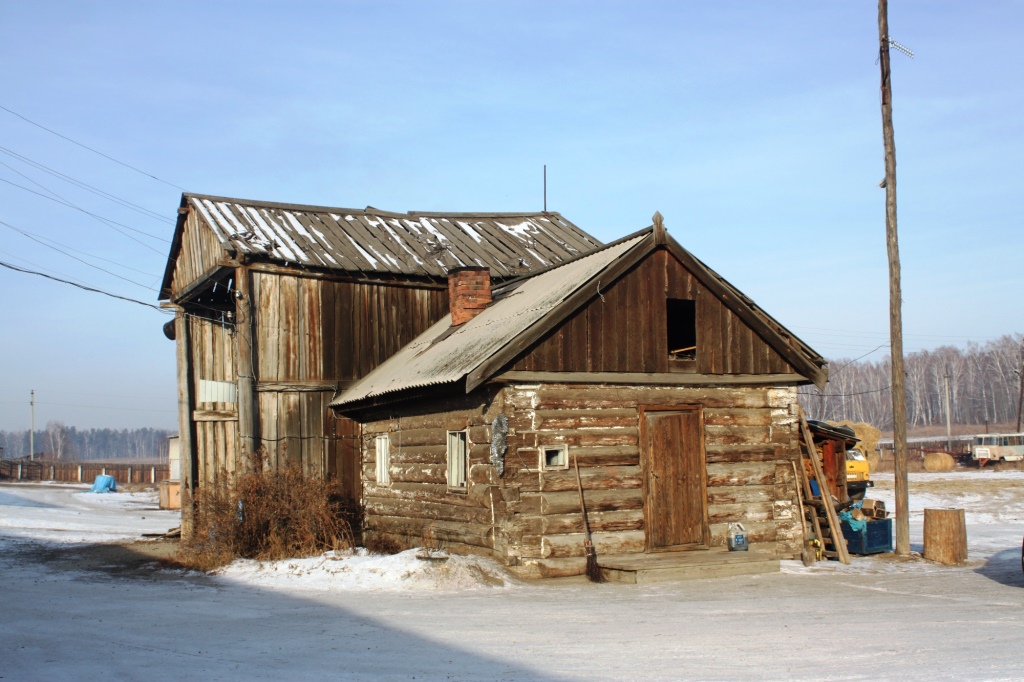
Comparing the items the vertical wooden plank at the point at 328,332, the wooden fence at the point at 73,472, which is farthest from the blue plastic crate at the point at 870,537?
the wooden fence at the point at 73,472

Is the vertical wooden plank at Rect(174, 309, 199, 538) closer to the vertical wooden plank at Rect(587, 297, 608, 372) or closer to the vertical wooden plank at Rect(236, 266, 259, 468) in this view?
the vertical wooden plank at Rect(236, 266, 259, 468)

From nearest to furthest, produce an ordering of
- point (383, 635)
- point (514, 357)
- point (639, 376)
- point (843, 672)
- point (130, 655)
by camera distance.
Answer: point (843, 672), point (130, 655), point (383, 635), point (514, 357), point (639, 376)

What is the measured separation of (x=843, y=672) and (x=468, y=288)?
13.6 metres

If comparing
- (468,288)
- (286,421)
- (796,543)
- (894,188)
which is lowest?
(796,543)

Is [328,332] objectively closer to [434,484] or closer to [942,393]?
[434,484]

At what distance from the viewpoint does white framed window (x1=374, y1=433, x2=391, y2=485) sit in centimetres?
1945

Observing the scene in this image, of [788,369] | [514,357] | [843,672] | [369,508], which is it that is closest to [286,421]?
[369,508]

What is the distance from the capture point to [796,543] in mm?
17266

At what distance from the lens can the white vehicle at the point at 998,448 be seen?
195 ft

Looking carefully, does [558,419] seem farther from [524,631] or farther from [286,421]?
[286,421]

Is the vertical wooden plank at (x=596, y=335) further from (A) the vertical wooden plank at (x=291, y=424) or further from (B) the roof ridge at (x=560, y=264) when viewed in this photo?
(A) the vertical wooden plank at (x=291, y=424)

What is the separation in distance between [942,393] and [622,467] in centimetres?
13921

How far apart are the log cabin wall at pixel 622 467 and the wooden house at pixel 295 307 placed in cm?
605

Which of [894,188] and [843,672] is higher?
[894,188]
